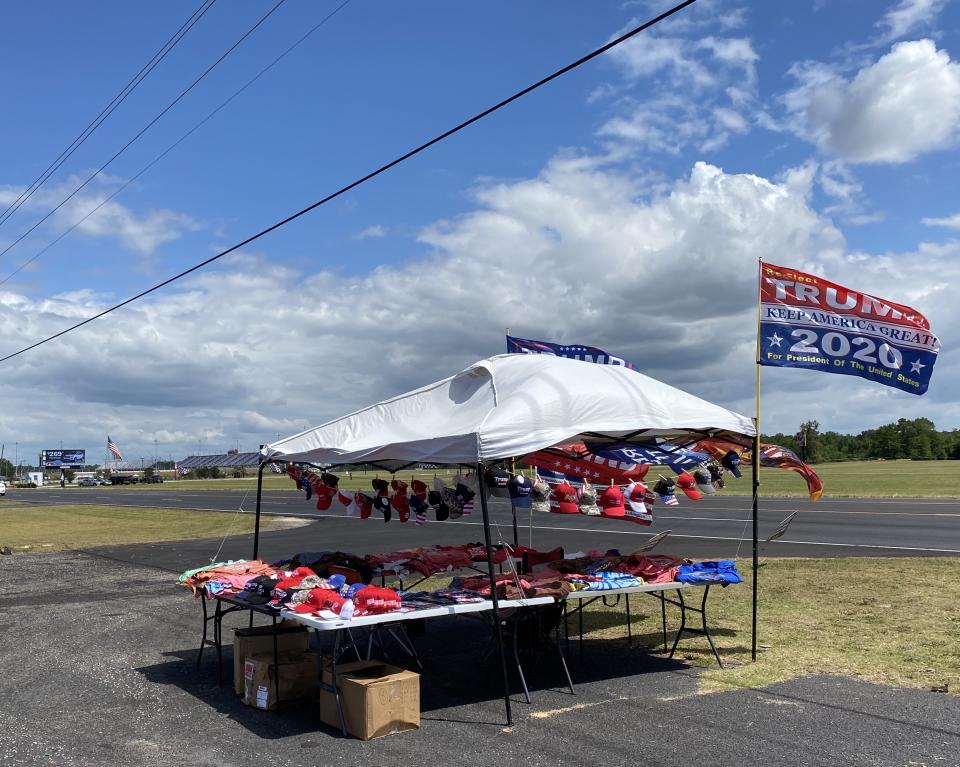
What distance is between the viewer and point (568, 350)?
12.1 m

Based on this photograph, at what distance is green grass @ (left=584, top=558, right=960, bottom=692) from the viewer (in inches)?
303

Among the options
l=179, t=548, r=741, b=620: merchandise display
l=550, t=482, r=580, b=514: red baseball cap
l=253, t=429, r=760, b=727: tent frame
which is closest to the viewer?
l=253, t=429, r=760, b=727: tent frame

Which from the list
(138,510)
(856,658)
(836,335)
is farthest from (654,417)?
(138,510)

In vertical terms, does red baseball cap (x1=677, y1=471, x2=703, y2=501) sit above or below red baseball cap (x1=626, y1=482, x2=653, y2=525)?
above

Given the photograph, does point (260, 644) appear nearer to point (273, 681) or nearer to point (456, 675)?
point (273, 681)

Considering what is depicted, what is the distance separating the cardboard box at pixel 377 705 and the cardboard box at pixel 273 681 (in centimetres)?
54

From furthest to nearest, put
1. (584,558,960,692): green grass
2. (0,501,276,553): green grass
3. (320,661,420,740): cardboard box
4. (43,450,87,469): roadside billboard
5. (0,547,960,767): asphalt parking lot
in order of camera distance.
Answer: (43,450,87,469): roadside billboard, (0,501,276,553): green grass, (584,558,960,692): green grass, (320,661,420,740): cardboard box, (0,547,960,767): asphalt parking lot

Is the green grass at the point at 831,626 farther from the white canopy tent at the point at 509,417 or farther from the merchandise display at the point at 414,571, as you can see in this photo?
the white canopy tent at the point at 509,417

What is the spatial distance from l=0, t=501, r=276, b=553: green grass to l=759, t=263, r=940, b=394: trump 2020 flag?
18.6 m

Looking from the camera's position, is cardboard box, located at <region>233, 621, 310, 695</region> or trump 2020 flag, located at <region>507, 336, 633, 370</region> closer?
cardboard box, located at <region>233, 621, 310, 695</region>

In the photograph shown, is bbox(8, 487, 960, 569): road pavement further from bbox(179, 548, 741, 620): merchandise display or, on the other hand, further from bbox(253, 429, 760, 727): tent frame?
bbox(253, 429, 760, 727): tent frame

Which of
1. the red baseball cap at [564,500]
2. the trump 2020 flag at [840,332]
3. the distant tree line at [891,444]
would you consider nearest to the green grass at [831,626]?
the red baseball cap at [564,500]

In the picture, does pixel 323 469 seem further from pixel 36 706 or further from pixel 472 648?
pixel 36 706

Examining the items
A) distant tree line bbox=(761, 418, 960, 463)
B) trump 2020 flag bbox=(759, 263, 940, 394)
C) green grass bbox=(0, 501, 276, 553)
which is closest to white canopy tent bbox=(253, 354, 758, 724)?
trump 2020 flag bbox=(759, 263, 940, 394)
